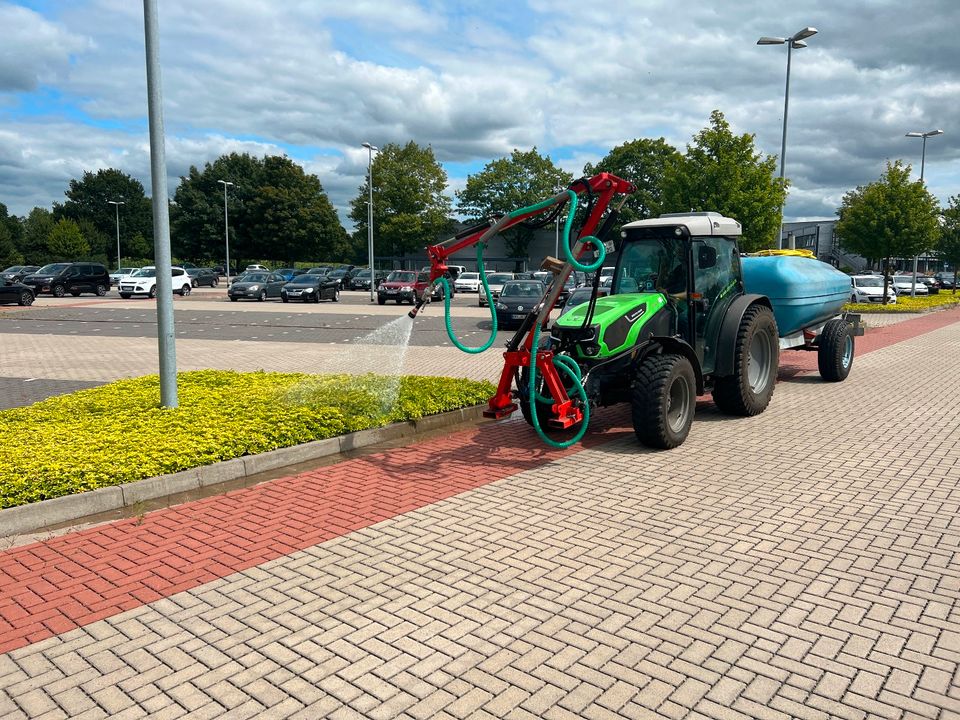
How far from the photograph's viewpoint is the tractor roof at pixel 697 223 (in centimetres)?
880

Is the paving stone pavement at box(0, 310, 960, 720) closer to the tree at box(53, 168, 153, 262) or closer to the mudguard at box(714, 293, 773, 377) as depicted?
the mudguard at box(714, 293, 773, 377)

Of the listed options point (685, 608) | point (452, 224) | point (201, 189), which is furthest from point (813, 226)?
point (685, 608)

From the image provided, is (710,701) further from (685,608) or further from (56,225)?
(56,225)

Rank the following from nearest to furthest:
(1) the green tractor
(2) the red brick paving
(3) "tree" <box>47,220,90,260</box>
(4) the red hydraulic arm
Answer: (2) the red brick paving < (4) the red hydraulic arm < (1) the green tractor < (3) "tree" <box>47,220,90,260</box>

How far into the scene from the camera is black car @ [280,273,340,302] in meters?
37.6

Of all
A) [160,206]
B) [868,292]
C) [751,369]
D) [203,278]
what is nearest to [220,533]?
[160,206]

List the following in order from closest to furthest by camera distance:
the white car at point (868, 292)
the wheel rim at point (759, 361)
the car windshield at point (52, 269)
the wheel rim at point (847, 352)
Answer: the wheel rim at point (759, 361)
the wheel rim at point (847, 352)
the white car at point (868, 292)
the car windshield at point (52, 269)

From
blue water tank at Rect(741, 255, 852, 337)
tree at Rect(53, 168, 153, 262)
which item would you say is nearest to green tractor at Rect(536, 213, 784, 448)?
blue water tank at Rect(741, 255, 852, 337)

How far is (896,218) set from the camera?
1224 inches

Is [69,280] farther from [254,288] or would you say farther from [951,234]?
[951,234]

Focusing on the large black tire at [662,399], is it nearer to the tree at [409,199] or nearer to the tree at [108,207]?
the tree at [409,199]

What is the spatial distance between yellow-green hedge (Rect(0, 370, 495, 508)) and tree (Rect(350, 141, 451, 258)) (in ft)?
212

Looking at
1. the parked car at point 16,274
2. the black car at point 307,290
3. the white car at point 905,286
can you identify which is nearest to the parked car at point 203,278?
the parked car at point 16,274

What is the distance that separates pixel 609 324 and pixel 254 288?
33808 mm
